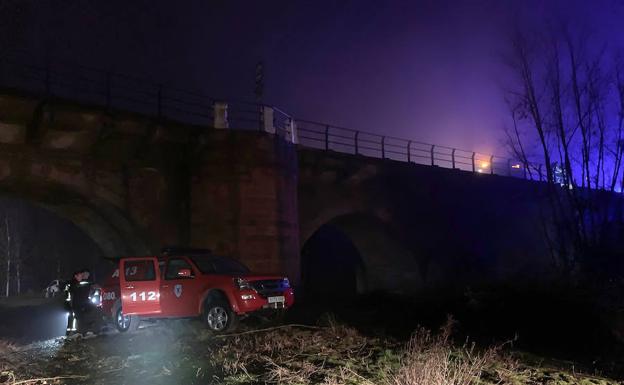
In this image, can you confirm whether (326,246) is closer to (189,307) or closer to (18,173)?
Result: (18,173)

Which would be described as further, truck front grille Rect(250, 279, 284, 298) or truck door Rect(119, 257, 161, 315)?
truck door Rect(119, 257, 161, 315)

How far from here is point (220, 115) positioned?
19.2 metres

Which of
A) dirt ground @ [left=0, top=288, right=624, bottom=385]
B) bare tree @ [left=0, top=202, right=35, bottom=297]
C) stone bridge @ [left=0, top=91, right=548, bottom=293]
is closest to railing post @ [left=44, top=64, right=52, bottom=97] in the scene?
stone bridge @ [left=0, top=91, right=548, bottom=293]

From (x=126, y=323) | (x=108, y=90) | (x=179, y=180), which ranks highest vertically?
(x=108, y=90)

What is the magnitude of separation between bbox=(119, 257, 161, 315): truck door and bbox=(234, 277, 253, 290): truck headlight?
200cm

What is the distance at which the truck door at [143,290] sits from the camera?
12.0 meters

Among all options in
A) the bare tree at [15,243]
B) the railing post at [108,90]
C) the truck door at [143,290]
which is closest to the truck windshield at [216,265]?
the truck door at [143,290]

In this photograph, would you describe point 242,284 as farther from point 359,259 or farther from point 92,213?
point 359,259

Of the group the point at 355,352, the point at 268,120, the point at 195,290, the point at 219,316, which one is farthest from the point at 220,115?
the point at 355,352

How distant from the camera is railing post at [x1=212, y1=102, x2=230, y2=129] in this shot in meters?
19.1

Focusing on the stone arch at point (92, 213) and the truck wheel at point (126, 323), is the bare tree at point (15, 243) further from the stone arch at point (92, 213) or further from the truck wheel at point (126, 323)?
the truck wheel at point (126, 323)

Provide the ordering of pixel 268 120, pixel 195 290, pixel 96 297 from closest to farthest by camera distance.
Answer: pixel 195 290
pixel 96 297
pixel 268 120

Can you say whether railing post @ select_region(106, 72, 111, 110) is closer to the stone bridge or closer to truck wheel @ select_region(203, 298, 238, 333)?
the stone bridge

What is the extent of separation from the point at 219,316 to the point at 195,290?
762 mm
